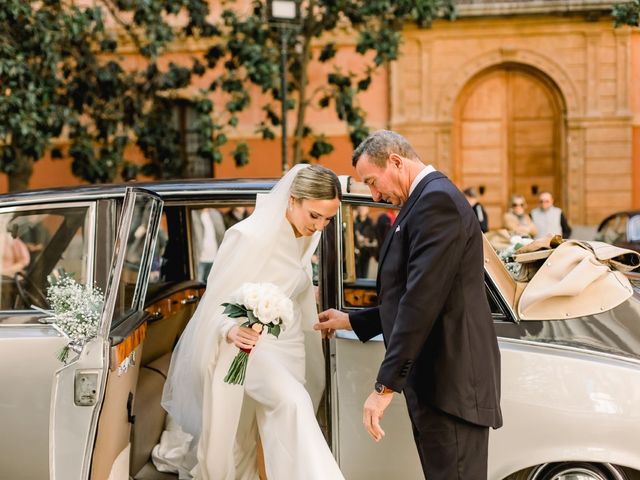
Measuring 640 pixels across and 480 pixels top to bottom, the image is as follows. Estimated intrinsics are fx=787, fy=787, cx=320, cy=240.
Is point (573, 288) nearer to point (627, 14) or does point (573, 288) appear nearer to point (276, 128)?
point (627, 14)

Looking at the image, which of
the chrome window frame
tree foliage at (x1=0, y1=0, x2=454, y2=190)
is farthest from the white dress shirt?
tree foliage at (x1=0, y1=0, x2=454, y2=190)

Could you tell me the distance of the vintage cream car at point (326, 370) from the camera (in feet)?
10.9

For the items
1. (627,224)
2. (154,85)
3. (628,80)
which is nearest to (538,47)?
(628,80)

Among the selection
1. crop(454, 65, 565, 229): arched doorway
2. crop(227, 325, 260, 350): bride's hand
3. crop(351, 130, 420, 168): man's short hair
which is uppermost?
crop(454, 65, 565, 229): arched doorway

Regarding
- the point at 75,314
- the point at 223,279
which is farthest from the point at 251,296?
the point at 75,314

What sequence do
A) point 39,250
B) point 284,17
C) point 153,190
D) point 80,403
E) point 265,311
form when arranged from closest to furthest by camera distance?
point 80,403 → point 265,311 → point 153,190 → point 39,250 → point 284,17

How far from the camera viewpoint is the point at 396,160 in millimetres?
3330

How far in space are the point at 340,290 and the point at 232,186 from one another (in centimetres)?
85

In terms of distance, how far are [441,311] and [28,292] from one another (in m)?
3.32

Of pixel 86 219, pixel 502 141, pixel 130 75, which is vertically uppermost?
pixel 130 75

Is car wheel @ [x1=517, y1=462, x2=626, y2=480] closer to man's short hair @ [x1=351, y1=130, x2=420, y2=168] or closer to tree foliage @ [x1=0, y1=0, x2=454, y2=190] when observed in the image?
man's short hair @ [x1=351, y1=130, x2=420, y2=168]

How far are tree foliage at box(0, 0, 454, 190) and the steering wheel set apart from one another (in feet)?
19.0

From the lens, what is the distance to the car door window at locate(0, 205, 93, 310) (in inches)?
167

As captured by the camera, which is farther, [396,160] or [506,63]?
[506,63]
